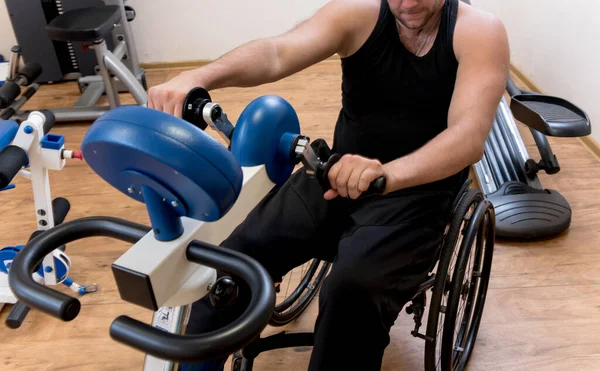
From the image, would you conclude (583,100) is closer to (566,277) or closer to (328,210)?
(566,277)

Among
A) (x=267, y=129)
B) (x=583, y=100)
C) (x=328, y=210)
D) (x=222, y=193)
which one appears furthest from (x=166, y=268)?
(x=583, y=100)

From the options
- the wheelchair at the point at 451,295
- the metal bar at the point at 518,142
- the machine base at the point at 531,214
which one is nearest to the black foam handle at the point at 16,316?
the wheelchair at the point at 451,295

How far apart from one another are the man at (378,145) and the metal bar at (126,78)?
1.42 m

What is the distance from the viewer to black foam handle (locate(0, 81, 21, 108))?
5.73ft

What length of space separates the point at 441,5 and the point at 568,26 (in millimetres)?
1725

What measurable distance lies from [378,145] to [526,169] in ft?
3.53

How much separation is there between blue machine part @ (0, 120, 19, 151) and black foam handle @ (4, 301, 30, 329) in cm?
51

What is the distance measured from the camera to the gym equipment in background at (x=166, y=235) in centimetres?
55

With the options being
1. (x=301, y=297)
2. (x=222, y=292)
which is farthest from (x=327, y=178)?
(x=301, y=297)

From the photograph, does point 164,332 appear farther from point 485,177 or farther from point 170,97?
point 485,177

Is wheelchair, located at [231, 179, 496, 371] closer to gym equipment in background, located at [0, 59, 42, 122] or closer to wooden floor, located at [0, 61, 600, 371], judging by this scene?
wooden floor, located at [0, 61, 600, 371]

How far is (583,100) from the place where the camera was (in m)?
2.54

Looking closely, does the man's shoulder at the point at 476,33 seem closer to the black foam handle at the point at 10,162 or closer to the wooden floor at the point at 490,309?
the wooden floor at the point at 490,309

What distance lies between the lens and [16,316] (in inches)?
65.1
